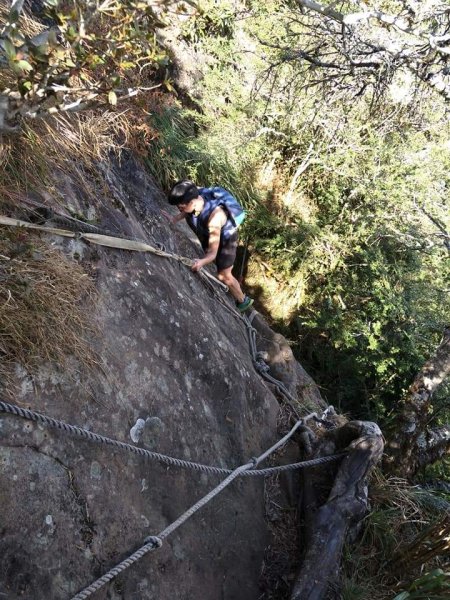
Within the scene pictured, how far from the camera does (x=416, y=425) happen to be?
15.3ft

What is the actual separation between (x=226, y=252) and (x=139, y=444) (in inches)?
118

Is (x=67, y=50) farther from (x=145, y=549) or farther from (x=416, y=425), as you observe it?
(x=416, y=425)

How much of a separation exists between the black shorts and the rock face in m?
1.18

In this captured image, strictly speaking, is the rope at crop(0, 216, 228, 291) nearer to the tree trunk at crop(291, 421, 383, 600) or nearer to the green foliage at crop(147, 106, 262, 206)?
the tree trunk at crop(291, 421, 383, 600)

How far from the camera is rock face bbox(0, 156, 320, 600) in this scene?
7.11 ft

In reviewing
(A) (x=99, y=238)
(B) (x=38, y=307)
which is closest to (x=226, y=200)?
(A) (x=99, y=238)

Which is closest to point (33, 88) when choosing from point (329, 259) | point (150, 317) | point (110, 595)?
point (150, 317)

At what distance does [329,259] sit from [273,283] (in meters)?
0.95

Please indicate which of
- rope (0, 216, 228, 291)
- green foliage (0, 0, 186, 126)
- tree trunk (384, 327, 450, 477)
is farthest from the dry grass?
tree trunk (384, 327, 450, 477)

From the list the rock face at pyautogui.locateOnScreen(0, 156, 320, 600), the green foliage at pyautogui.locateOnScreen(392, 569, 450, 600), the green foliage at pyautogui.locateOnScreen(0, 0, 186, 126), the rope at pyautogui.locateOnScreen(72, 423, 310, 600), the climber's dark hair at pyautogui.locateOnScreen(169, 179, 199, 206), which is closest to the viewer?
the green foliage at pyautogui.locateOnScreen(0, 0, 186, 126)

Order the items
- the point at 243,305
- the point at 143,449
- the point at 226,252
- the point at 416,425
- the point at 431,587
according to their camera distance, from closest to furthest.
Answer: the point at 143,449 < the point at 431,587 < the point at 416,425 < the point at 226,252 < the point at 243,305

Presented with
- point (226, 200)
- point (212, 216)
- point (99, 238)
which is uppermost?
point (226, 200)

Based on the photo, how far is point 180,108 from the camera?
6.97 metres

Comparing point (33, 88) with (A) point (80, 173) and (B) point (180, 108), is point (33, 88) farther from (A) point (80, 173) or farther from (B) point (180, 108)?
(B) point (180, 108)
